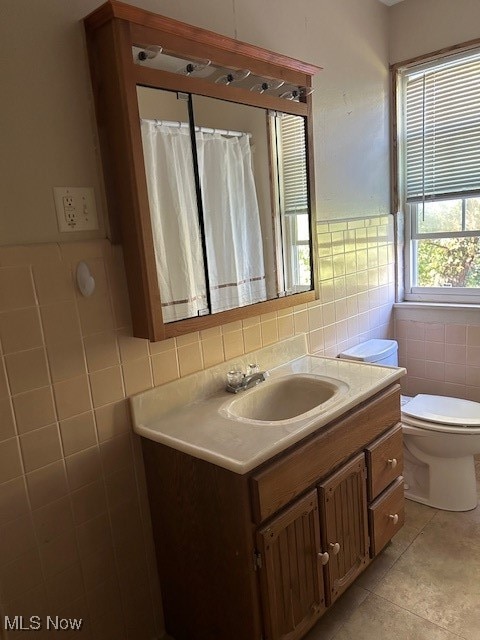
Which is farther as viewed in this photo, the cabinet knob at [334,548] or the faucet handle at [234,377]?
the faucet handle at [234,377]

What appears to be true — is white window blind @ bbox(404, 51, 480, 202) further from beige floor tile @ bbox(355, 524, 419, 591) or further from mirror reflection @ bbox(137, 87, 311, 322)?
beige floor tile @ bbox(355, 524, 419, 591)

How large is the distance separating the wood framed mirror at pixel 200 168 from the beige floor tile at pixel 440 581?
1.13m

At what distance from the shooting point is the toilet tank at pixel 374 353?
7.34ft

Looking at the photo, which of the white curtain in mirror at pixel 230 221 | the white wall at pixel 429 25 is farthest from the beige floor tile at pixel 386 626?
the white wall at pixel 429 25

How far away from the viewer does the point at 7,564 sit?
3.93 feet

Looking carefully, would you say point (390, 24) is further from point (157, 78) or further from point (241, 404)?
point (241, 404)

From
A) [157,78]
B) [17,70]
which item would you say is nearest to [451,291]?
[157,78]

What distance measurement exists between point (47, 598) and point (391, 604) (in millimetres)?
1162

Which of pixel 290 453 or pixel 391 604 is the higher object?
pixel 290 453

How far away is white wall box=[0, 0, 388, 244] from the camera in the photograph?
114cm

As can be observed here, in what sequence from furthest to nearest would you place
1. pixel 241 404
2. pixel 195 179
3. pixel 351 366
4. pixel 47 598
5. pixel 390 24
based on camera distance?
pixel 390 24, pixel 351 366, pixel 241 404, pixel 195 179, pixel 47 598

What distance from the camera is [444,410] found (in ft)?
7.00

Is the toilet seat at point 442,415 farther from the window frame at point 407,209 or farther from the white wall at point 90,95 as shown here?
the white wall at point 90,95

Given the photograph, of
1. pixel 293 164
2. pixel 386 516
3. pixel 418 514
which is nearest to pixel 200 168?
pixel 293 164
